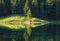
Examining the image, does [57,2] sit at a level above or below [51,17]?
above

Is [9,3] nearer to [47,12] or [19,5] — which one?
[19,5]

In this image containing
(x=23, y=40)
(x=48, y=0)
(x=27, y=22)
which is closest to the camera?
(x=23, y=40)

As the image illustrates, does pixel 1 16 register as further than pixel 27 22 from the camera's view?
Yes

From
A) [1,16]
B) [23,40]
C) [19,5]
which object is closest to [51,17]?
[19,5]

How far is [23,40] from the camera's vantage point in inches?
1011

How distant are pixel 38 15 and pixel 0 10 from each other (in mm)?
11226

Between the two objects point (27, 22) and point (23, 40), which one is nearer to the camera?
point (23, 40)

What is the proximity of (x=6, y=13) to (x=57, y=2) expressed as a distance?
49.3ft

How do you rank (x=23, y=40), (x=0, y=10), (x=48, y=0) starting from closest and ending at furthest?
1. (x=23, y=40)
2. (x=48, y=0)
3. (x=0, y=10)

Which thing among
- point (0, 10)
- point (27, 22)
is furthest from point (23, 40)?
point (0, 10)

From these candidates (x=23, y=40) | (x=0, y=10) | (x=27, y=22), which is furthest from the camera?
(x=0, y=10)

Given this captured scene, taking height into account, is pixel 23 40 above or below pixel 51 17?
above

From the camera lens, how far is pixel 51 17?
67.2 m

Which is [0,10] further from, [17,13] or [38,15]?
[38,15]
